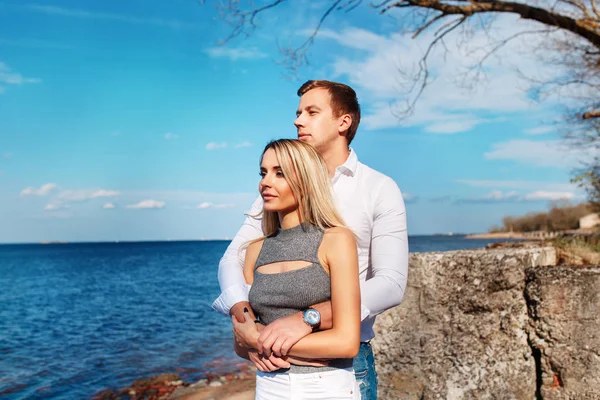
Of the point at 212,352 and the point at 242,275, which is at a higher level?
the point at 242,275

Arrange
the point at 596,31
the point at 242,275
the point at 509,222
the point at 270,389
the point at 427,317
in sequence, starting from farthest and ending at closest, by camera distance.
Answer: the point at 509,222 < the point at 596,31 < the point at 427,317 < the point at 242,275 < the point at 270,389

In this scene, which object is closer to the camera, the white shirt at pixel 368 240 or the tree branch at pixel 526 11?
the white shirt at pixel 368 240

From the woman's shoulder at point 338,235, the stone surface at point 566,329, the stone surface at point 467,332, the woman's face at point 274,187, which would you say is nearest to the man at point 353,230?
the woman's shoulder at point 338,235

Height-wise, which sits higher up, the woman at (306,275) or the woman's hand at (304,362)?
the woman at (306,275)

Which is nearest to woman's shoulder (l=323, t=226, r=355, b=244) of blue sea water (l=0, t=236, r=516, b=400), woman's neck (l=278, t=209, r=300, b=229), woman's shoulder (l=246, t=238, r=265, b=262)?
woman's neck (l=278, t=209, r=300, b=229)

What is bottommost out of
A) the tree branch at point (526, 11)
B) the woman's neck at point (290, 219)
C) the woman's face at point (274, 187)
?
the woman's neck at point (290, 219)

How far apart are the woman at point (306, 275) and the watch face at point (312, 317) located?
1.7 inches

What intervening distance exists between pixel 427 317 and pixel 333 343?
2241 mm

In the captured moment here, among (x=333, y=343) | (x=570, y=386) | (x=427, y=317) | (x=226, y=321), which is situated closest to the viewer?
(x=333, y=343)

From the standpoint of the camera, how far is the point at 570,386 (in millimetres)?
3660

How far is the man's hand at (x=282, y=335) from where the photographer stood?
186 cm

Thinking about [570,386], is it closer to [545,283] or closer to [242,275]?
[545,283]

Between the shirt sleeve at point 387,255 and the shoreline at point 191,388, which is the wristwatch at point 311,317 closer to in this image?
the shirt sleeve at point 387,255

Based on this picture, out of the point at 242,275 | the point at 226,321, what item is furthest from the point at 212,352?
the point at 242,275
